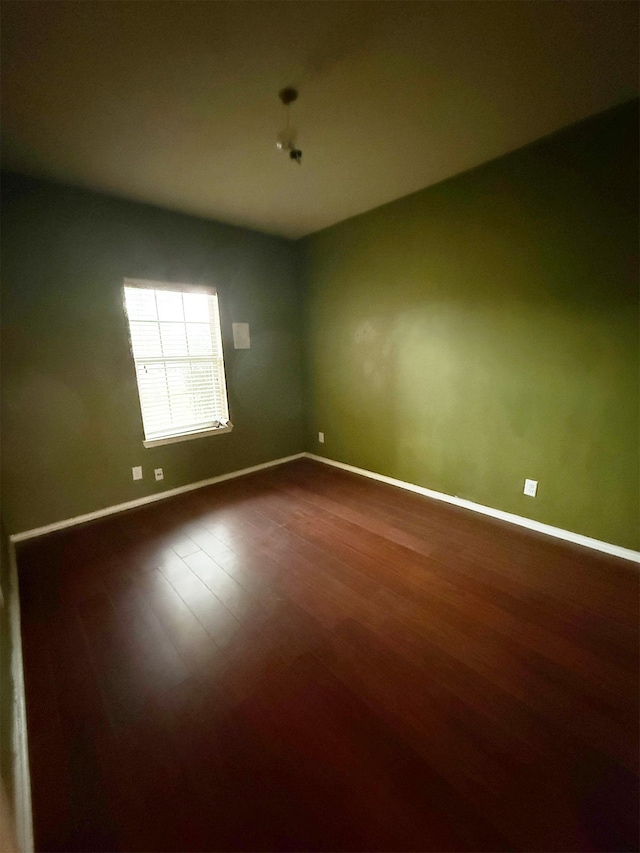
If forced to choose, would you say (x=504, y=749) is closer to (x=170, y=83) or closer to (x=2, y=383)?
(x=170, y=83)

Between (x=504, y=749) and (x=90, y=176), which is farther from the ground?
(x=90, y=176)

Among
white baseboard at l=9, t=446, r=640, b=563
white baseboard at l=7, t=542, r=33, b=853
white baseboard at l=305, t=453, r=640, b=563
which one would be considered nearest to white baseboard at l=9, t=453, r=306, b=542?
white baseboard at l=9, t=446, r=640, b=563

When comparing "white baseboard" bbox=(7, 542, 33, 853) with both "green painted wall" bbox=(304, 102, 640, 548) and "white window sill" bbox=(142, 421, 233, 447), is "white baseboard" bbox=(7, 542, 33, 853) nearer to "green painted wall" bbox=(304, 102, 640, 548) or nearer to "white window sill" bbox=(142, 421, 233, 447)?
"white window sill" bbox=(142, 421, 233, 447)

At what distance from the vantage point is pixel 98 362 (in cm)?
266

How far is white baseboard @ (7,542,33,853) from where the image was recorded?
35.6 inches

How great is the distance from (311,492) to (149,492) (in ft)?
5.02

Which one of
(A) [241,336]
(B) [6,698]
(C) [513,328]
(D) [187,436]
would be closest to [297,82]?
(C) [513,328]

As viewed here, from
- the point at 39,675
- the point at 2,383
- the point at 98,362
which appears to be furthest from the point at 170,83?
the point at 39,675

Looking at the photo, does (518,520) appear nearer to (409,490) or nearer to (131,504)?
(409,490)

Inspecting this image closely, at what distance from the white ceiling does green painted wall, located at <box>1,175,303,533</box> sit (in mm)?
349

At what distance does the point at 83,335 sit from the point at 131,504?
1.49 meters

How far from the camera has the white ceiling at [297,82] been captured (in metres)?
1.27

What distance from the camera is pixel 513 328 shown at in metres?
2.37

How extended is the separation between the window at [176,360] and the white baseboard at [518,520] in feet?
5.92
